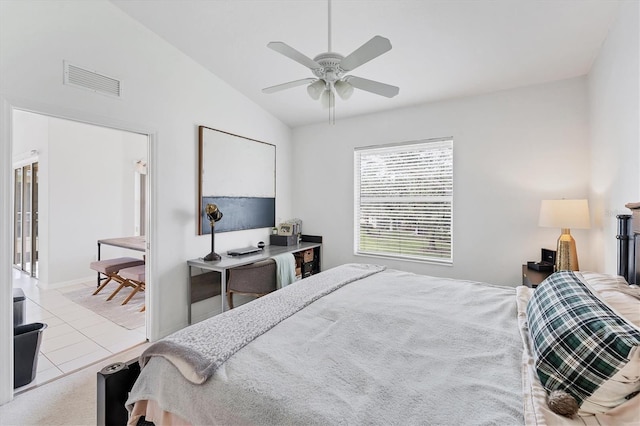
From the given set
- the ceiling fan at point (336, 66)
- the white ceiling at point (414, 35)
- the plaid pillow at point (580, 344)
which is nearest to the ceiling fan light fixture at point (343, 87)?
the ceiling fan at point (336, 66)

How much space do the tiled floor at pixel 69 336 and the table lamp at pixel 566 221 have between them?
3882 mm

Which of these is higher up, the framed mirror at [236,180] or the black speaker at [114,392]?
the framed mirror at [236,180]

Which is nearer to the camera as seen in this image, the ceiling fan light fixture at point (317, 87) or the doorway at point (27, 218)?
the ceiling fan light fixture at point (317, 87)

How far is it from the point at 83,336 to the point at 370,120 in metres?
4.01

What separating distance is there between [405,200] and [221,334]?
119 inches

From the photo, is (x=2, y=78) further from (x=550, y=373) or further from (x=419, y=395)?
(x=550, y=373)

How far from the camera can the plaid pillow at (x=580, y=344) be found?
0.91m

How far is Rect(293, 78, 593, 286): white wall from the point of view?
9.39ft

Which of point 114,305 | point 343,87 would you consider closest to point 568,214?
point 343,87

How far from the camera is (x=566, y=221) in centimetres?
250

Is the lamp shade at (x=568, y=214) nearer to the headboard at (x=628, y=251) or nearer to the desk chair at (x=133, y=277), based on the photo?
the headboard at (x=628, y=251)

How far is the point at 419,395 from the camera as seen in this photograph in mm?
982

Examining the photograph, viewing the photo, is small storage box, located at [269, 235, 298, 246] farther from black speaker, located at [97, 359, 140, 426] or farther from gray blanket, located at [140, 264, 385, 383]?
black speaker, located at [97, 359, 140, 426]

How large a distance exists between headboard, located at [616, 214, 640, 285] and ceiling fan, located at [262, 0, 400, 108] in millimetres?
1638
